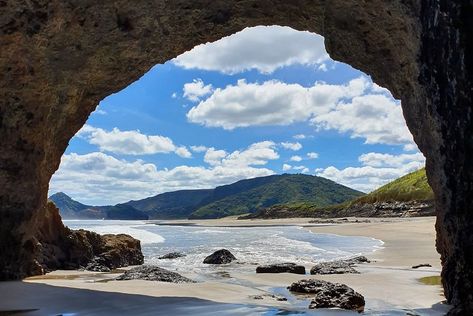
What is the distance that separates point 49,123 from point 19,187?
6.28 feet

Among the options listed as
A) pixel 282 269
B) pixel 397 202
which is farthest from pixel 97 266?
pixel 397 202

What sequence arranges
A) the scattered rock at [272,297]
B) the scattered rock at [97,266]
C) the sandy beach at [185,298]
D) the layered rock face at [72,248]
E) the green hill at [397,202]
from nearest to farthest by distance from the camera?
the sandy beach at [185,298] → the scattered rock at [272,297] → the layered rock face at [72,248] → the scattered rock at [97,266] → the green hill at [397,202]

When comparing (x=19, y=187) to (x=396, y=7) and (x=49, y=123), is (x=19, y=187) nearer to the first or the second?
(x=49, y=123)

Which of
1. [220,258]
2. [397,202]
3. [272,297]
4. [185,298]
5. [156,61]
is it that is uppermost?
[156,61]

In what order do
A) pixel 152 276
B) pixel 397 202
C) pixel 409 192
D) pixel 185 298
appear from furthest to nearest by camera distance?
pixel 397 202 → pixel 409 192 → pixel 152 276 → pixel 185 298

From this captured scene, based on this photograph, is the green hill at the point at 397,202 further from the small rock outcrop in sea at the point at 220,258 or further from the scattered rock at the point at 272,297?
the scattered rock at the point at 272,297

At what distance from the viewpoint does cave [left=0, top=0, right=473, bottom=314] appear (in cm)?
815

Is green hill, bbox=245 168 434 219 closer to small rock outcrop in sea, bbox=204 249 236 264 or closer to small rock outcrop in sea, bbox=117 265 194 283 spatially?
small rock outcrop in sea, bbox=204 249 236 264

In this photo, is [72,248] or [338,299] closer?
[338,299]

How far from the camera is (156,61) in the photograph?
1353 centimetres

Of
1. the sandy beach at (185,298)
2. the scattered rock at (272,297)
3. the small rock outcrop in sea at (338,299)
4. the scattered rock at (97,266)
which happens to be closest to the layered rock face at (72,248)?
the scattered rock at (97,266)

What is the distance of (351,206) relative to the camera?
86.9 meters

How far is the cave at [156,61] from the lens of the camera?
8148mm

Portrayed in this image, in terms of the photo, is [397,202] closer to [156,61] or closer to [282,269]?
[282,269]
